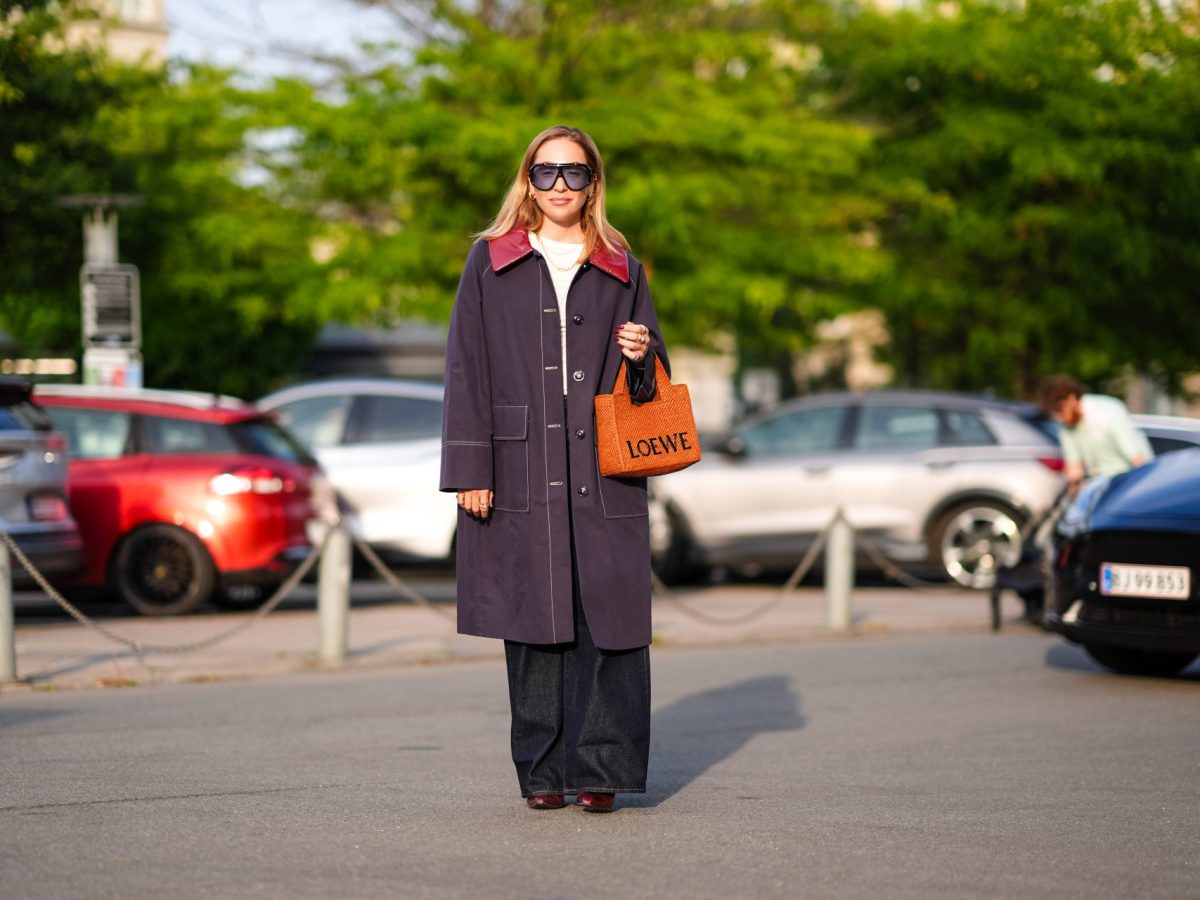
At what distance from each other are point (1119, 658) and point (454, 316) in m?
5.61

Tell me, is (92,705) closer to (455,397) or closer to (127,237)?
(455,397)

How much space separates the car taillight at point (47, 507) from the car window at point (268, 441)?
175 centimetres

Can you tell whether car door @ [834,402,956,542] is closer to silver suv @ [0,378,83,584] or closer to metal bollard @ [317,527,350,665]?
metal bollard @ [317,527,350,665]

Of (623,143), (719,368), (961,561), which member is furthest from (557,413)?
(719,368)

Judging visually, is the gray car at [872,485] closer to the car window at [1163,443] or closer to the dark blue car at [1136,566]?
the car window at [1163,443]

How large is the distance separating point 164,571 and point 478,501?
8.16 m

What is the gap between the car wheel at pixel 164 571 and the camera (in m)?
13.6

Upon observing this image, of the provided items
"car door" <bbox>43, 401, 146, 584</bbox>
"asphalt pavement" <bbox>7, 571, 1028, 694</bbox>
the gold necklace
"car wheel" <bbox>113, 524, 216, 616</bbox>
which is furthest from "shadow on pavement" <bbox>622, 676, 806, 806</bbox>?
"car door" <bbox>43, 401, 146, 584</bbox>

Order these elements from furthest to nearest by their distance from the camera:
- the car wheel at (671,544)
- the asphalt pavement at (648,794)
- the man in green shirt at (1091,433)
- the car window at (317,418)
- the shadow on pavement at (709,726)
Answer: the car wheel at (671,544) < the car window at (317,418) < the man in green shirt at (1091,433) < the shadow on pavement at (709,726) < the asphalt pavement at (648,794)

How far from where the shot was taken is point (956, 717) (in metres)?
8.95

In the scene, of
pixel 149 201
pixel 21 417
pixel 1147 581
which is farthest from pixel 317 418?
pixel 149 201

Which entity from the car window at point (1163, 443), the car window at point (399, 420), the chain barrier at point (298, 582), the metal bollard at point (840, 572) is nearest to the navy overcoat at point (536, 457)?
the chain barrier at point (298, 582)

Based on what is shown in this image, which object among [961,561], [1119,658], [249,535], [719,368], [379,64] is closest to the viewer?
[1119,658]

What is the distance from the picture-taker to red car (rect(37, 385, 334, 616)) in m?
13.6
